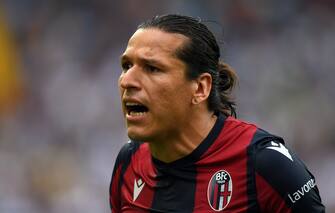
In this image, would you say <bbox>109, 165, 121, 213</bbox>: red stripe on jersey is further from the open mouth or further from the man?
the open mouth

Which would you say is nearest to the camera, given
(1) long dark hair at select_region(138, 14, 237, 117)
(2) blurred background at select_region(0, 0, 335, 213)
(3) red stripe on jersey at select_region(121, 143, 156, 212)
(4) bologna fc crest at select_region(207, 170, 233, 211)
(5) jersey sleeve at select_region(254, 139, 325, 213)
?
(5) jersey sleeve at select_region(254, 139, 325, 213)

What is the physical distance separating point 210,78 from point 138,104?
1.18 ft

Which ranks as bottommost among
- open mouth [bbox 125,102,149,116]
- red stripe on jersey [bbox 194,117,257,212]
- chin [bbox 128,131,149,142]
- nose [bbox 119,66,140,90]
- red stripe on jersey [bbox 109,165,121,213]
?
red stripe on jersey [bbox 109,165,121,213]

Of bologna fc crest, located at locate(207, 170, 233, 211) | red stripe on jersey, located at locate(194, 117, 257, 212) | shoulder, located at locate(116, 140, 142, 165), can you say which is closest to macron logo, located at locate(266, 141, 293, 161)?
red stripe on jersey, located at locate(194, 117, 257, 212)

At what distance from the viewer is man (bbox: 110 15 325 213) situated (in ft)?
10.0

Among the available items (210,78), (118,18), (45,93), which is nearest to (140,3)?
(118,18)

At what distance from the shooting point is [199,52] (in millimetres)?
3248

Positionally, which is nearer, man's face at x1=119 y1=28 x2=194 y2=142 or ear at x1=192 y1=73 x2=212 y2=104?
man's face at x1=119 y1=28 x2=194 y2=142

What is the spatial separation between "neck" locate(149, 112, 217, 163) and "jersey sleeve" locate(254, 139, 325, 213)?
318 millimetres

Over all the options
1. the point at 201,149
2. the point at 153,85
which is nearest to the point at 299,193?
the point at 201,149

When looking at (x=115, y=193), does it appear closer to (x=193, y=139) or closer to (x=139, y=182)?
(x=139, y=182)

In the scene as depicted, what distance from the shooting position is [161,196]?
330cm

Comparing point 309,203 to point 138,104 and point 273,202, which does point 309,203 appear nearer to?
point 273,202

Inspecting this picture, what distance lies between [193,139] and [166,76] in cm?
32
